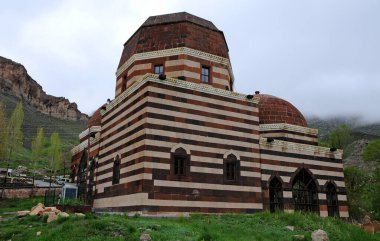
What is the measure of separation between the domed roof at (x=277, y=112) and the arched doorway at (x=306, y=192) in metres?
3.89

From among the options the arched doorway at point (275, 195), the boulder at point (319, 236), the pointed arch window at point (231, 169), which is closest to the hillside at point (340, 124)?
the arched doorway at point (275, 195)

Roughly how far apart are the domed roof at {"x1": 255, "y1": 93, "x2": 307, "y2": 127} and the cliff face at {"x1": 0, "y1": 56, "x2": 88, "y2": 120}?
10450cm

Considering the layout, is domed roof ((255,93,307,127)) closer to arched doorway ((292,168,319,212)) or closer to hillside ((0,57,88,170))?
arched doorway ((292,168,319,212))

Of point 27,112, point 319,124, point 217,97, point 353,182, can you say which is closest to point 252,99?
point 217,97

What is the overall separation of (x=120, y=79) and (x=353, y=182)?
27.1 m

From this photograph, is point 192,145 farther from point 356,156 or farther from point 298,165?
point 356,156

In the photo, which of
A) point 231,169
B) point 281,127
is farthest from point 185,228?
point 281,127

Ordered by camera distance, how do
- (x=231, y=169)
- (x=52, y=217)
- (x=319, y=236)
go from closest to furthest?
1. (x=319, y=236)
2. (x=52, y=217)
3. (x=231, y=169)

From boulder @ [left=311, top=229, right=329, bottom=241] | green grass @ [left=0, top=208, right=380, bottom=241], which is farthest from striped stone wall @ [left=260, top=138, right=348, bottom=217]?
boulder @ [left=311, top=229, right=329, bottom=241]

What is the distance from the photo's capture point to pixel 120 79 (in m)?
21.8

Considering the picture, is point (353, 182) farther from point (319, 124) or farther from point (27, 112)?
point (319, 124)

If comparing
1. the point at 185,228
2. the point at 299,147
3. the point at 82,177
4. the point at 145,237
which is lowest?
the point at 145,237

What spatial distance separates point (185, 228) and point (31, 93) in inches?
4917

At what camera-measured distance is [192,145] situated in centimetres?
1753
